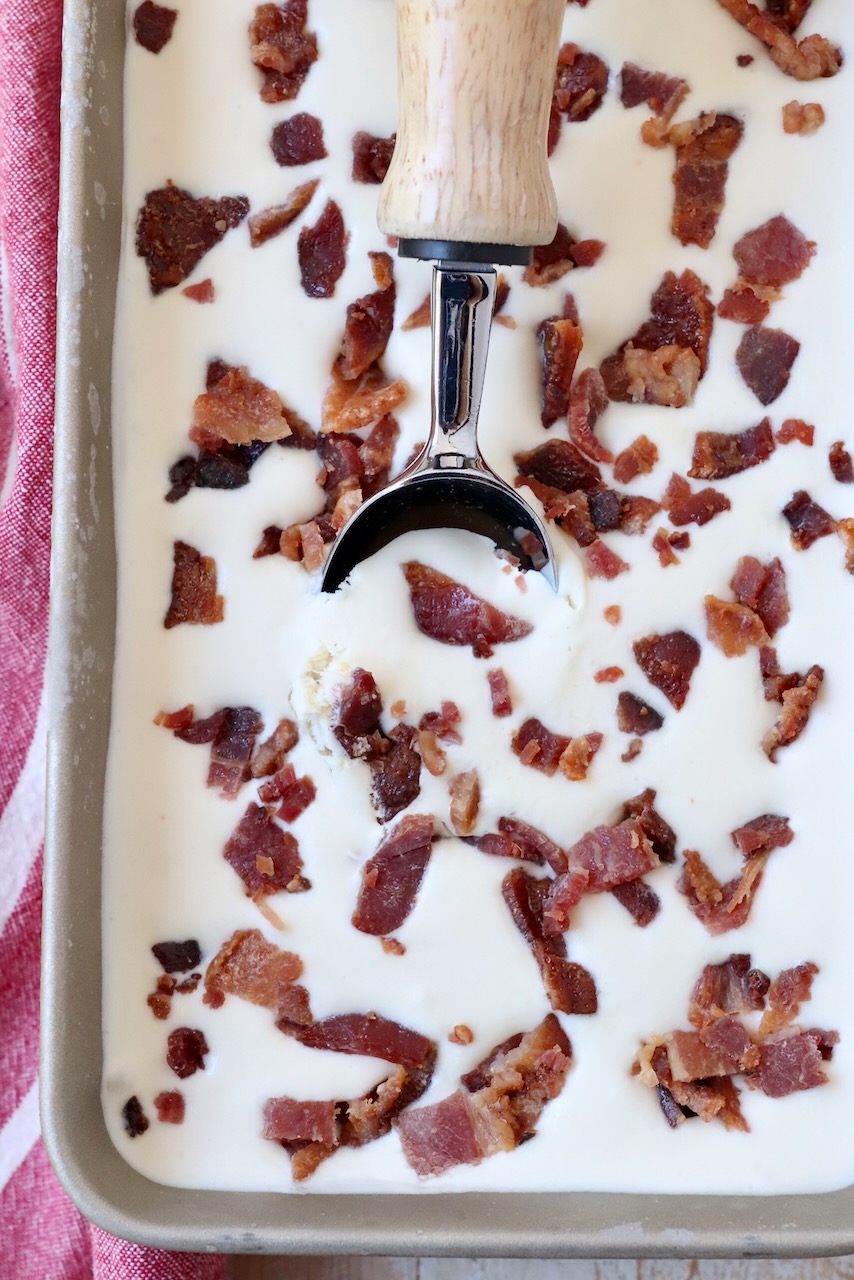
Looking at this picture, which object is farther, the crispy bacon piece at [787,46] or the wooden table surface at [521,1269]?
the wooden table surface at [521,1269]

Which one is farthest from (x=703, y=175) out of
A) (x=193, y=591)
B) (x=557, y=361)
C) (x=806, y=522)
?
(x=193, y=591)

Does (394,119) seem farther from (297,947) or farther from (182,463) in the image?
(297,947)

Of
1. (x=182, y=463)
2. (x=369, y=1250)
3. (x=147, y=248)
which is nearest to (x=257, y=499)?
(x=182, y=463)

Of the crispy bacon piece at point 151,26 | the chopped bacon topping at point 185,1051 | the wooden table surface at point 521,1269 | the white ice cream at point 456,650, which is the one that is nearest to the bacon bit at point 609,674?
the white ice cream at point 456,650

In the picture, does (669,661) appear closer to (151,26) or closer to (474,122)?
(474,122)

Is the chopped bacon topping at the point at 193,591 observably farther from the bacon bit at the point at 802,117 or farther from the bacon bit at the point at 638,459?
the bacon bit at the point at 802,117
